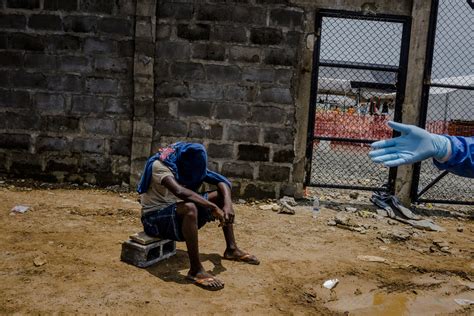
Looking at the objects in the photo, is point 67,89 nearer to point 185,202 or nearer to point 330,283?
point 185,202

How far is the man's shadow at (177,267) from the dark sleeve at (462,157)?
1.86 meters

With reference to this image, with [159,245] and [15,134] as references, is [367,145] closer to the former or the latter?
[159,245]

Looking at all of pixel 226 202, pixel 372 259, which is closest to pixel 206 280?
pixel 226 202

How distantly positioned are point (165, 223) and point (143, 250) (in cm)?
26

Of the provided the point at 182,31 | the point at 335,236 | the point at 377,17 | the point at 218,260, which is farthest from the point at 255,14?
the point at 218,260

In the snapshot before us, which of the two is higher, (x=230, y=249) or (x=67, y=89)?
(x=67, y=89)

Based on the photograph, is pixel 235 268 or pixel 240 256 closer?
pixel 235 268

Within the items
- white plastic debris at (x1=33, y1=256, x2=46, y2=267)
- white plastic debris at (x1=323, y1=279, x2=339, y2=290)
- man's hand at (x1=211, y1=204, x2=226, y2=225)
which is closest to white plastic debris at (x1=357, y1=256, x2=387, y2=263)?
white plastic debris at (x1=323, y1=279, x2=339, y2=290)

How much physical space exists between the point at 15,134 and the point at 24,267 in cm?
313

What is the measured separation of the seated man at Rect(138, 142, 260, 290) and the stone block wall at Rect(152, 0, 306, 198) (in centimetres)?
209

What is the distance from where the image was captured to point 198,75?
5.70 m

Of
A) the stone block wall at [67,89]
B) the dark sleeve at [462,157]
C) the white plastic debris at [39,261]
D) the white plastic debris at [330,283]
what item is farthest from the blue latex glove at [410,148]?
the stone block wall at [67,89]

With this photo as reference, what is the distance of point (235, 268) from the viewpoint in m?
3.56

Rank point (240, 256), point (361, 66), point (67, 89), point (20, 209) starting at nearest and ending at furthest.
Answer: point (240, 256) → point (20, 209) → point (361, 66) → point (67, 89)
